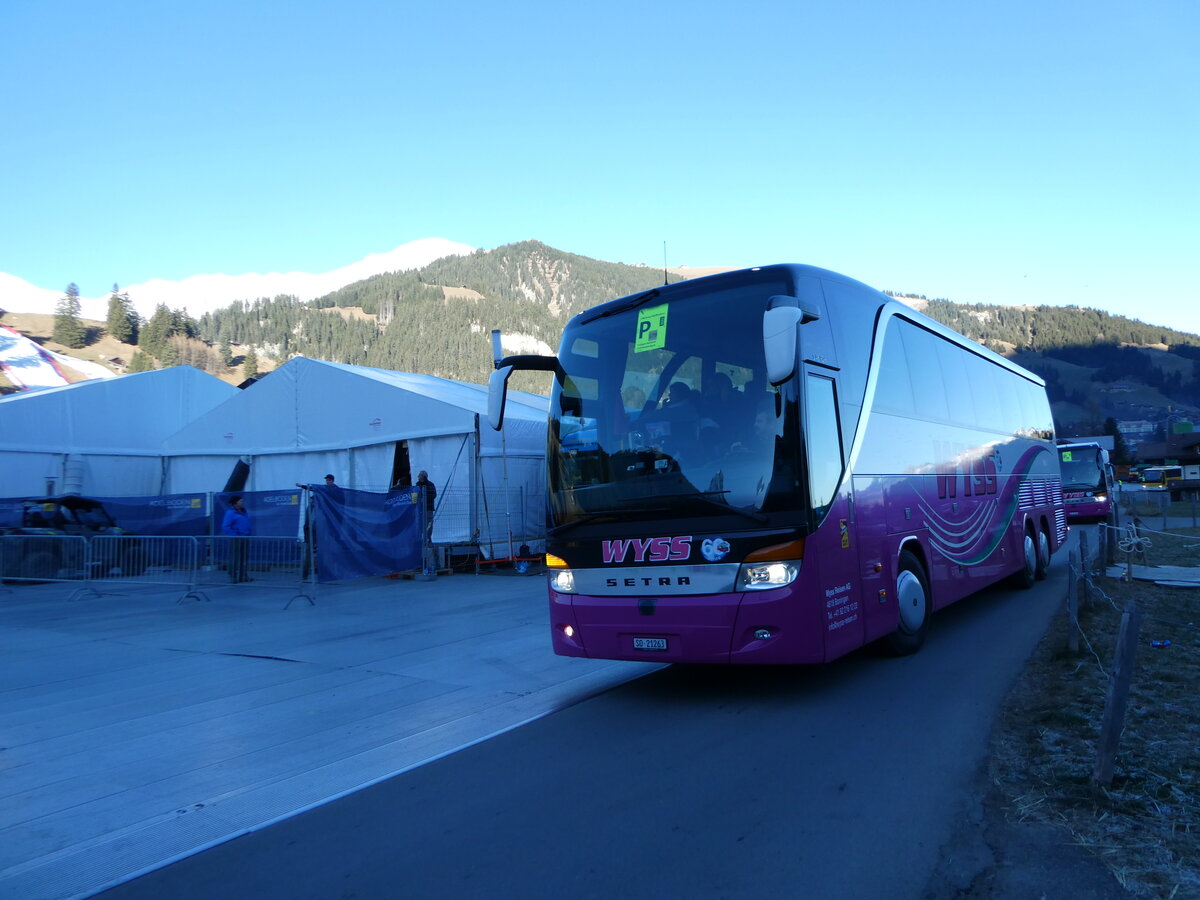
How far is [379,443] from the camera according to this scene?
64.3 ft

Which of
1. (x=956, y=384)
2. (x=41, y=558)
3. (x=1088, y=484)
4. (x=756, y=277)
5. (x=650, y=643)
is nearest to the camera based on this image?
(x=650, y=643)

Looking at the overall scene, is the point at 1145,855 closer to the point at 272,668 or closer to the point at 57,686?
the point at 272,668

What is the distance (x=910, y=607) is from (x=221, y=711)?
20.3ft

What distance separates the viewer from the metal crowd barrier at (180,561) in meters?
13.6

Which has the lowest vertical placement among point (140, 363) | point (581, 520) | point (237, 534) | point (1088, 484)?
point (237, 534)

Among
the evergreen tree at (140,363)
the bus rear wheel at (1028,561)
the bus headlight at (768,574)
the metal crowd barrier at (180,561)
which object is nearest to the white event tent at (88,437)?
the metal crowd barrier at (180,561)

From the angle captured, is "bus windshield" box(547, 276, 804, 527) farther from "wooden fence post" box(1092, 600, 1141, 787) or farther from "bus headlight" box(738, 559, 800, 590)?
"wooden fence post" box(1092, 600, 1141, 787)

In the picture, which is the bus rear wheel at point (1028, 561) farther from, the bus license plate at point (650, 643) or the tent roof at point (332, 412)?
the tent roof at point (332, 412)

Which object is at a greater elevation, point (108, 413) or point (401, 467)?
point (108, 413)

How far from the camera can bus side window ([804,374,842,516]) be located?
19.1 feet

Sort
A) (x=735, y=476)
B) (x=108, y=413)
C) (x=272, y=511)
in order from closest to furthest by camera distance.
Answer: (x=735, y=476)
(x=272, y=511)
(x=108, y=413)

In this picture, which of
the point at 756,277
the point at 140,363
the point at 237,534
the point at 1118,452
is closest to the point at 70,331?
the point at 140,363

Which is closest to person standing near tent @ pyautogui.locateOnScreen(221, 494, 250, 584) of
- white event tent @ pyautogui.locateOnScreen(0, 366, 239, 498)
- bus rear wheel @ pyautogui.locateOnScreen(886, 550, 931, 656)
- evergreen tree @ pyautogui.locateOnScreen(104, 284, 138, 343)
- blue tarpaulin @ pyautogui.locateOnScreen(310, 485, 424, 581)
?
blue tarpaulin @ pyautogui.locateOnScreen(310, 485, 424, 581)

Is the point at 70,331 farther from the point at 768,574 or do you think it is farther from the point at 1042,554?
the point at 768,574
